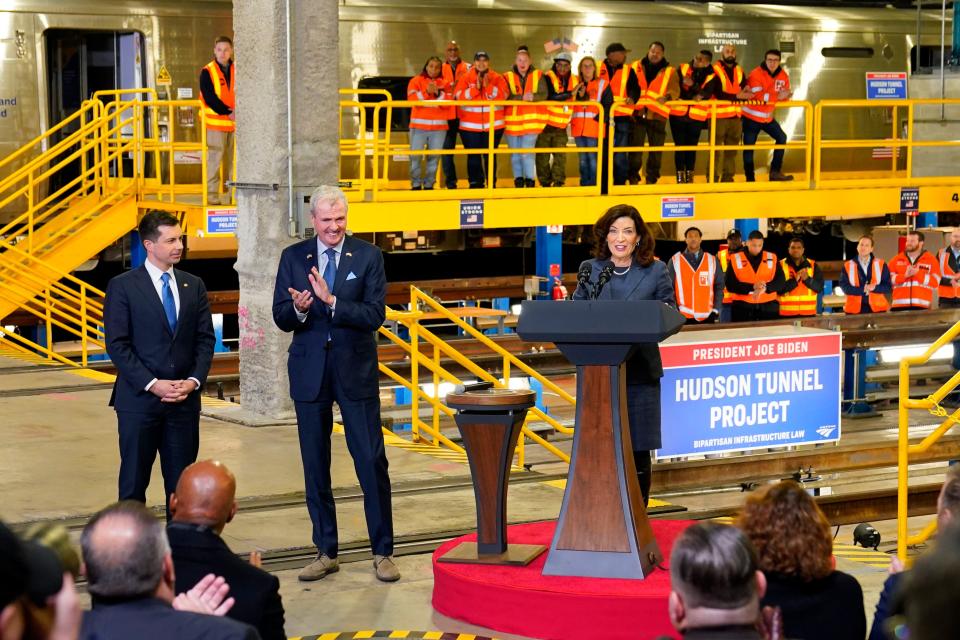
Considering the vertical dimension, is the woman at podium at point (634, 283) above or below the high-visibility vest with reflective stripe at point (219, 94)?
below

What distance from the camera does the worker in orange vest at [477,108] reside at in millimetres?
17250

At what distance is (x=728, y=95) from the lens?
18.6 metres

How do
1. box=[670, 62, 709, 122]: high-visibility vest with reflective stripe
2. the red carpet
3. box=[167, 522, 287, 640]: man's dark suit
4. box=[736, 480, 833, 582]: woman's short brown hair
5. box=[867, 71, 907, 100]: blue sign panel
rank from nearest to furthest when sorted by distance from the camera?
1. box=[736, 480, 833, 582]: woman's short brown hair
2. box=[167, 522, 287, 640]: man's dark suit
3. the red carpet
4. box=[670, 62, 709, 122]: high-visibility vest with reflective stripe
5. box=[867, 71, 907, 100]: blue sign panel

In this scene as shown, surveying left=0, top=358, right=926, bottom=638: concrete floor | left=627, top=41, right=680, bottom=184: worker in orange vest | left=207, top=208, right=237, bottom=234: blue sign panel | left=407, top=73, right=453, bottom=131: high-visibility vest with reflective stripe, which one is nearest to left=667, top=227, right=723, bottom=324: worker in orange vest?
left=627, top=41, right=680, bottom=184: worker in orange vest

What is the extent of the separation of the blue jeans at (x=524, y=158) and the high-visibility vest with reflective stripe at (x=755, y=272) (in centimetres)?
273

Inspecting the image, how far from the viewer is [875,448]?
14555mm

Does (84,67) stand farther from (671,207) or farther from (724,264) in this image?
(724,264)

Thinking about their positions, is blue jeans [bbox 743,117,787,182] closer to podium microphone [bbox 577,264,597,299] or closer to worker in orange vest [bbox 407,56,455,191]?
worker in orange vest [bbox 407,56,455,191]

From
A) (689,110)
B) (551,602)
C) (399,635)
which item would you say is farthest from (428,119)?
(551,602)

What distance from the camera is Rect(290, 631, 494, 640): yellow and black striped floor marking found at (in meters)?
6.51

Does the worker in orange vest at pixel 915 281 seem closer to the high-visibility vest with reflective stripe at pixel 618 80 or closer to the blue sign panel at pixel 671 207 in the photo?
the blue sign panel at pixel 671 207

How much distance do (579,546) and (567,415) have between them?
12.4m

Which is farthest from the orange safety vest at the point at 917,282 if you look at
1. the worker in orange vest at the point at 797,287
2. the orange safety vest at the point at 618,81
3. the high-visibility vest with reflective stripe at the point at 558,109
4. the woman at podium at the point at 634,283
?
the woman at podium at the point at 634,283

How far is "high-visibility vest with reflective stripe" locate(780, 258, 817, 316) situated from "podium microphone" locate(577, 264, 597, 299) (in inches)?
471
